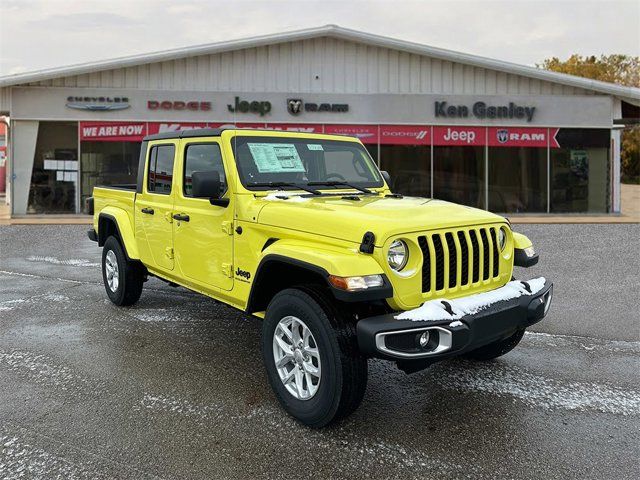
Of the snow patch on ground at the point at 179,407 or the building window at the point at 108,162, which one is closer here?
the snow patch on ground at the point at 179,407

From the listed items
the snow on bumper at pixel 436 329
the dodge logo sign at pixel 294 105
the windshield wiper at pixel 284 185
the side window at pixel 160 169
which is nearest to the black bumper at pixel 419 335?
the snow on bumper at pixel 436 329

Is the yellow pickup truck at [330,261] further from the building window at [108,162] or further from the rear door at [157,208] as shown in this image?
the building window at [108,162]

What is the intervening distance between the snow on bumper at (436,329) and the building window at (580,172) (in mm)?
16928

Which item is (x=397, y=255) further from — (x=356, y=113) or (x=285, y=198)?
(x=356, y=113)

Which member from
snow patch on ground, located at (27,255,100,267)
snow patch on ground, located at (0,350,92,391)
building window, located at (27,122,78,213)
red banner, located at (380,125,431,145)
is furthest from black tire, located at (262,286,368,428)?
building window, located at (27,122,78,213)

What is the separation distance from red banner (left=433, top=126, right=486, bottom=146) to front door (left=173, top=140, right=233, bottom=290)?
47.5 feet

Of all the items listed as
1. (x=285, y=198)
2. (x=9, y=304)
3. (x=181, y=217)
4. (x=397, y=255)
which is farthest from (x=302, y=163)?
(x=9, y=304)

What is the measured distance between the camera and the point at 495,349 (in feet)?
16.3

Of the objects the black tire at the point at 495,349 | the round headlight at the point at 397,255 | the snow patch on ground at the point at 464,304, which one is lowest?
the black tire at the point at 495,349

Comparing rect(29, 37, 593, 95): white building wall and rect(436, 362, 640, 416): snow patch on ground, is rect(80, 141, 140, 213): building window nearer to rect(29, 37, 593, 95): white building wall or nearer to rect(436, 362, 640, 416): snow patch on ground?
rect(29, 37, 593, 95): white building wall

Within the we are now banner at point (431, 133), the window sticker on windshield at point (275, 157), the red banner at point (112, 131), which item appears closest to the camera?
the window sticker on windshield at point (275, 157)

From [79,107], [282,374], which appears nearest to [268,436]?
[282,374]

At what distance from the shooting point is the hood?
3688 millimetres

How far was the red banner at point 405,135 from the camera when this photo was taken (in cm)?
1866
